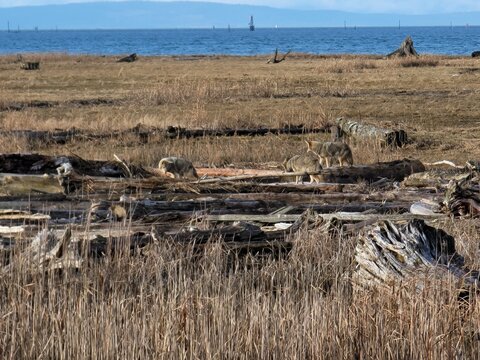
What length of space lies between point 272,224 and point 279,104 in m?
16.4

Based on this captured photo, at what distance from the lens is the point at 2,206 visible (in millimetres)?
9367

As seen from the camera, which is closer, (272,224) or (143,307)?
(143,307)

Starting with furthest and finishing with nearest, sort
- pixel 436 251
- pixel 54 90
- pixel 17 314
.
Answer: pixel 54 90, pixel 436 251, pixel 17 314

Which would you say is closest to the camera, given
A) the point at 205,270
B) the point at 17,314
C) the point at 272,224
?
the point at 17,314

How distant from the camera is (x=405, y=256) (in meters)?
7.02

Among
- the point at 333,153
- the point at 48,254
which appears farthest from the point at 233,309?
the point at 333,153

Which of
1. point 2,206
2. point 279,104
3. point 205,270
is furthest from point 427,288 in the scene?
point 279,104

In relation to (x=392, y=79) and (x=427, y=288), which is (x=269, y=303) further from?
(x=392, y=79)

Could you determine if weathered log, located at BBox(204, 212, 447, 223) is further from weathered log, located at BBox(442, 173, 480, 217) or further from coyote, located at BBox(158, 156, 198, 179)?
coyote, located at BBox(158, 156, 198, 179)

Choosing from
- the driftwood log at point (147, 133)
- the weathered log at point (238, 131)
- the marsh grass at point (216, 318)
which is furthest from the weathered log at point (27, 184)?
the weathered log at point (238, 131)

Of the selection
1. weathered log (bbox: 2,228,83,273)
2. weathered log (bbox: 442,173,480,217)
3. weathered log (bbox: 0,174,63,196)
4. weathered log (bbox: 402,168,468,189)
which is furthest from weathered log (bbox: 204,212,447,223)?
weathered log (bbox: 0,174,63,196)

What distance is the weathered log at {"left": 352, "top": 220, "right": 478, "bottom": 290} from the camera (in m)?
6.74

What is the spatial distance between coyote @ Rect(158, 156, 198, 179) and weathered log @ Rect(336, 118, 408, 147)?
19.8 ft

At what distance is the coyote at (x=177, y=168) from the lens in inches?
A: 470
